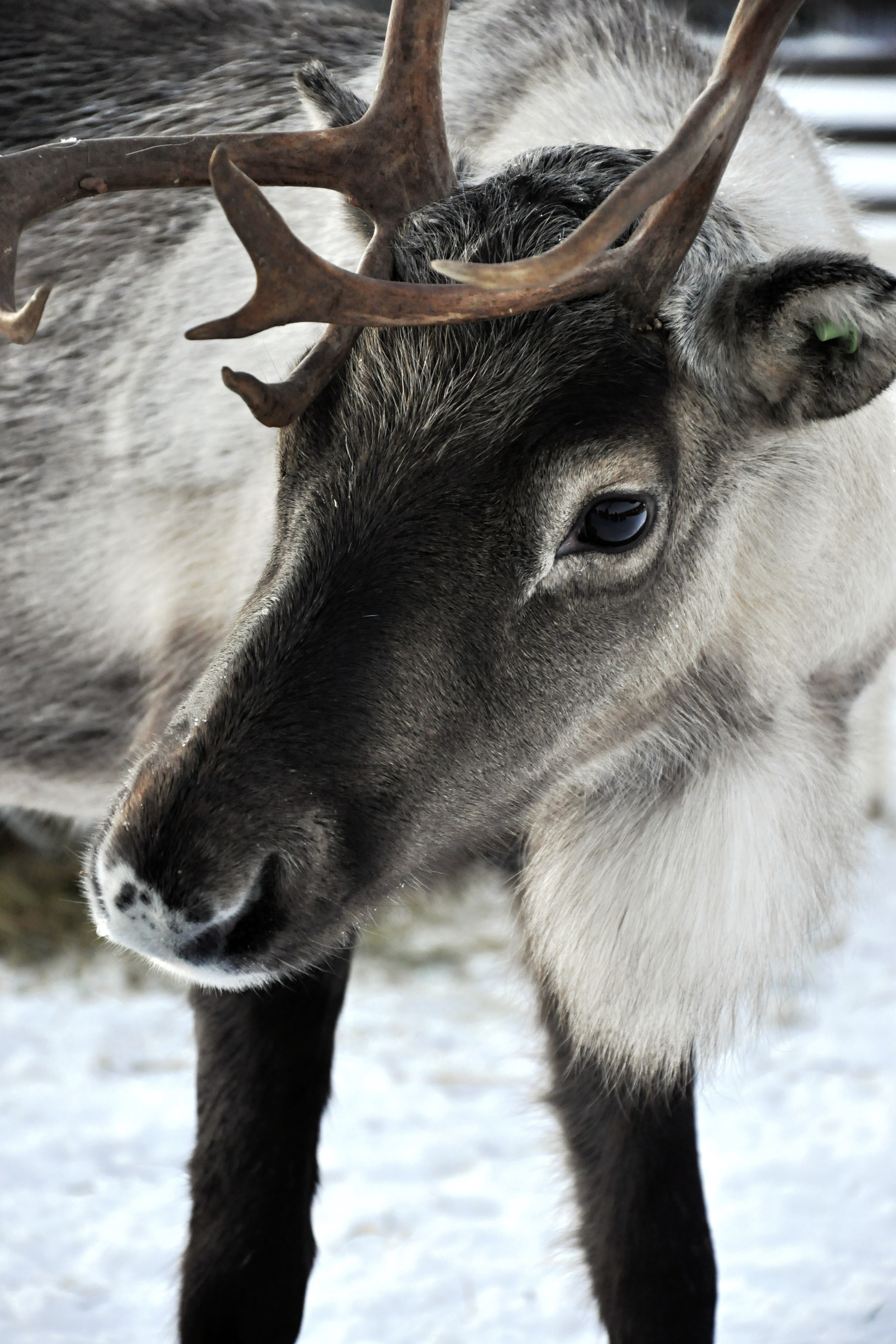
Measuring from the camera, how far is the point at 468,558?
1.48 m

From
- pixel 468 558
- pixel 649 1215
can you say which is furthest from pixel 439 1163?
pixel 468 558

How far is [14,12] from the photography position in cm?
253

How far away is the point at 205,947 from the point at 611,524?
0.63m

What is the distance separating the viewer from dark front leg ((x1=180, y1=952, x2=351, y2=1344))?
204 centimetres

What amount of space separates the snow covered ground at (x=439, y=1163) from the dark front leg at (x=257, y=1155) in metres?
0.29

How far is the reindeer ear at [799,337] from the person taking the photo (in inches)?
57.0

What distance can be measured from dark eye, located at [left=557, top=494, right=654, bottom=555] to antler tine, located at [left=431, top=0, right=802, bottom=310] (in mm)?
213

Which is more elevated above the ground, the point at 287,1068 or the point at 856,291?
the point at 856,291

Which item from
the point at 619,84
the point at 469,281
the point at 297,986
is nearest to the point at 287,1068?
the point at 297,986

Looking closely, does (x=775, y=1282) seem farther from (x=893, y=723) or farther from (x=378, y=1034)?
(x=893, y=723)

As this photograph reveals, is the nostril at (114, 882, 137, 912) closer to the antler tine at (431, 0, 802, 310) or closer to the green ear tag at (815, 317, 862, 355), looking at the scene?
the antler tine at (431, 0, 802, 310)

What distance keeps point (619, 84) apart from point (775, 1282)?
2.13m

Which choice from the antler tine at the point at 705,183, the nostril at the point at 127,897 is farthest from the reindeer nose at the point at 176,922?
the antler tine at the point at 705,183

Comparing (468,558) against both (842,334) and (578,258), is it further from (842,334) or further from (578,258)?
(842,334)
